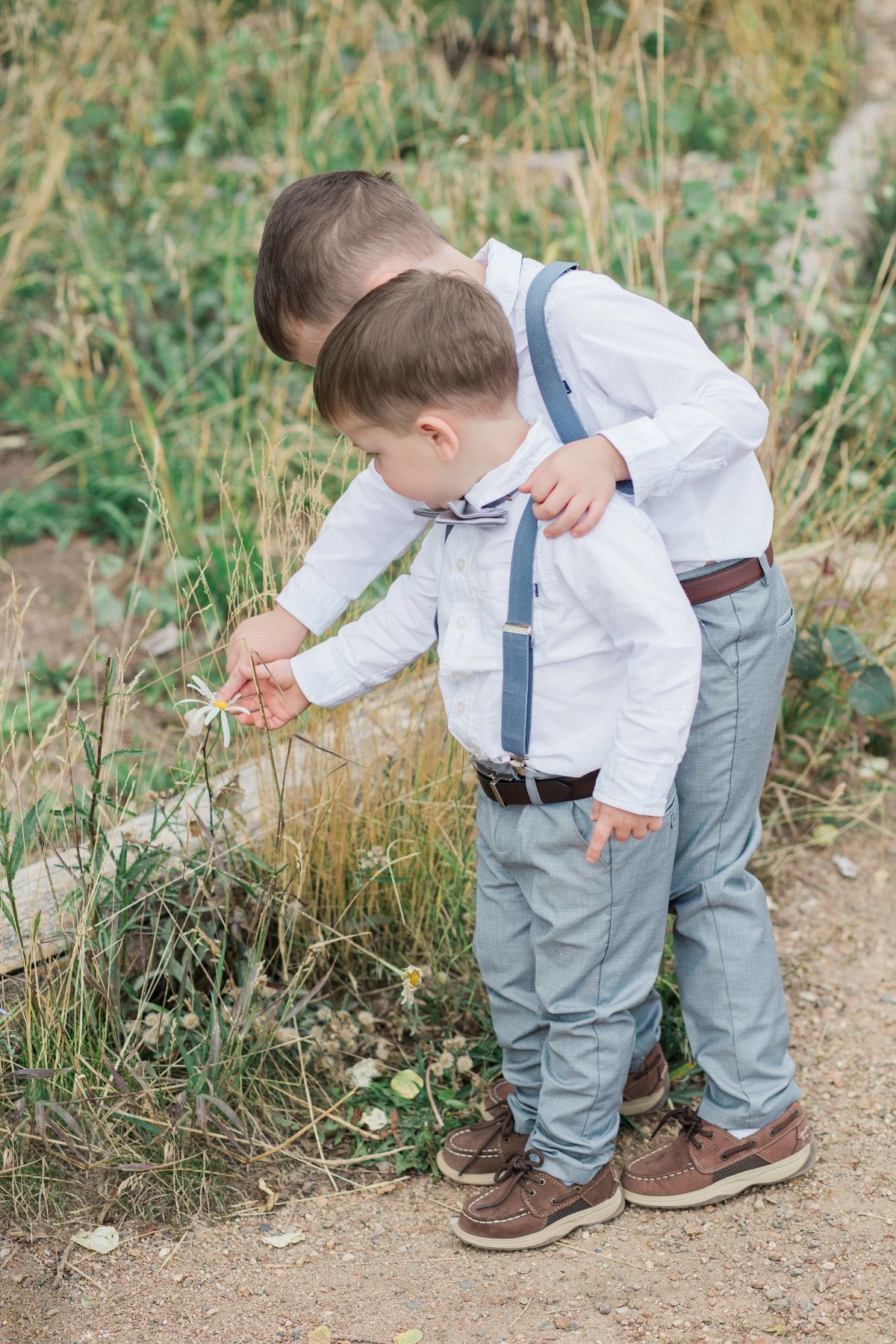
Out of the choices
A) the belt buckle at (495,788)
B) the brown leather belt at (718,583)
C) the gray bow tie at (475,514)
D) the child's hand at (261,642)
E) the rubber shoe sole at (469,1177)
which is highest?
the gray bow tie at (475,514)

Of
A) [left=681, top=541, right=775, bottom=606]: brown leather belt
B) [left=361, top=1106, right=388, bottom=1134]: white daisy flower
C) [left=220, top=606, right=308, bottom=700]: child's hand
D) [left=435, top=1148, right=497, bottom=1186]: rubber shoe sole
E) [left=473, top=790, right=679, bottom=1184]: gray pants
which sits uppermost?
[left=681, top=541, right=775, bottom=606]: brown leather belt

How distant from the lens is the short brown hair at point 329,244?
1.77m

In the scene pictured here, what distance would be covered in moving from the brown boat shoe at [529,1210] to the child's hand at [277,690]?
0.80m

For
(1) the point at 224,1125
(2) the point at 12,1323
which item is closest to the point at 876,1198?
(1) the point at 224,1125

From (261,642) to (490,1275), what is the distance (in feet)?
3.43

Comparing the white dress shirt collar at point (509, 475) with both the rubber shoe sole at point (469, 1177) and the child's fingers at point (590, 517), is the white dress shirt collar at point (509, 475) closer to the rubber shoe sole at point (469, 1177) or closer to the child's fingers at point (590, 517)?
the child's fingers at point (590, 517)

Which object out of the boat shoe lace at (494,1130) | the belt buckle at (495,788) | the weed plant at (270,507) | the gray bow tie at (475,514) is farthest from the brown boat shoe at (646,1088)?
the gray bow tie at (475,514)

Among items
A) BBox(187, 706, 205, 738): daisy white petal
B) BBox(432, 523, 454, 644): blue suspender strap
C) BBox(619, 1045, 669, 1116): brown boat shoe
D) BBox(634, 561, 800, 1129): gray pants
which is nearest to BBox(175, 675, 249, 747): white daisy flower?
BBox(187, 706, 205, 738): daisy white petal

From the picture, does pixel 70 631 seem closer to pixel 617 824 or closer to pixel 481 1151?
pixel 481 1151

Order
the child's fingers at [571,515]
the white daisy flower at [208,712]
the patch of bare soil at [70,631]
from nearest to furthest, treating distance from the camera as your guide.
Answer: the child's fingers at [571,515] < the white daisy flower at [208,712] < the patch of bare soil at [70,631]

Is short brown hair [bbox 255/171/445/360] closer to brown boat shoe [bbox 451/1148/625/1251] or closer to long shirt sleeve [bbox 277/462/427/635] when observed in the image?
long shirt sleeve [bbox 277/462/427/635]

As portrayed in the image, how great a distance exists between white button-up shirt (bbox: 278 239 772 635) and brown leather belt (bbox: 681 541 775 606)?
0.06 ft

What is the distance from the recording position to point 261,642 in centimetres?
202

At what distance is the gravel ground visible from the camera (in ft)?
5.82
